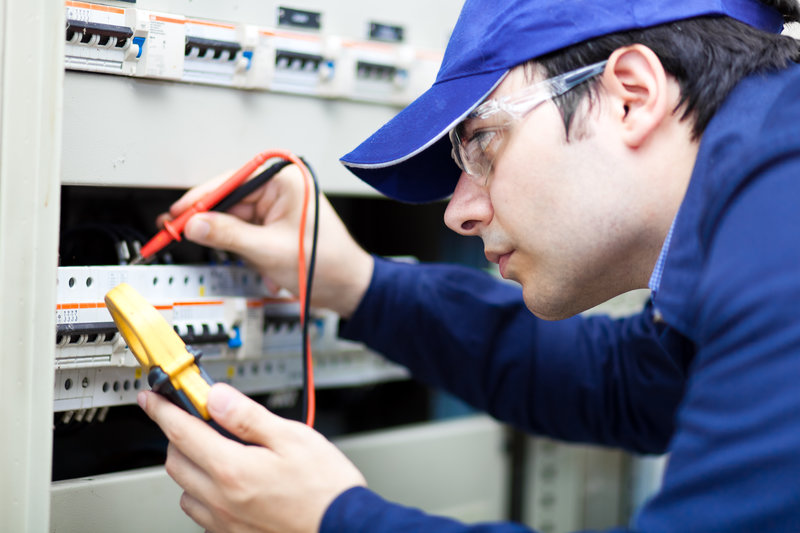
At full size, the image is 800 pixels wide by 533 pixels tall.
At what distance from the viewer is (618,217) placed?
0.73 metres

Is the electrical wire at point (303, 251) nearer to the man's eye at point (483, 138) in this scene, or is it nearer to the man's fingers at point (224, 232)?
the man's fingers at point (224, 232)

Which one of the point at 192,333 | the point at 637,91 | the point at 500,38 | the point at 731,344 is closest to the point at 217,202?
the point at 192,333

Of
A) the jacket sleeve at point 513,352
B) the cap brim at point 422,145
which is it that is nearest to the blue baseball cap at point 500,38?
the cap brim at point 422,145

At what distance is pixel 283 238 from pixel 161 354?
281 millimetres

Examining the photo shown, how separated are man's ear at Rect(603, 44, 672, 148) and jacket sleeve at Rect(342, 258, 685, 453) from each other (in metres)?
0.40

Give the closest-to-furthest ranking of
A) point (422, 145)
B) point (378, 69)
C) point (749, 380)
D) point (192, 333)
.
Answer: point (749, 380) → point (422, 145) → point (192, 333) → point (378, 69)

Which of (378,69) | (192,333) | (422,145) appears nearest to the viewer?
(422,145)

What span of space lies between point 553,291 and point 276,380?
1.39 feet

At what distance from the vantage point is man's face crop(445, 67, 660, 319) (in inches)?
28.0

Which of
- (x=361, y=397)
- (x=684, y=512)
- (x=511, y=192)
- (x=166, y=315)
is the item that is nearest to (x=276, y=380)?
(x=166, y=315)

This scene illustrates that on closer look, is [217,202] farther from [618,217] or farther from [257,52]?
[618,217]

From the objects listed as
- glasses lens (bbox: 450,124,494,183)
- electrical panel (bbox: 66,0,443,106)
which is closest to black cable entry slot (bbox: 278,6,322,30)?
electrical panel (bbox: 66,0,443,106)

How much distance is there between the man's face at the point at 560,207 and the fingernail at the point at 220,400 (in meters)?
0.32

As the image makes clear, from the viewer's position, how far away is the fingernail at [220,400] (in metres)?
0.65
